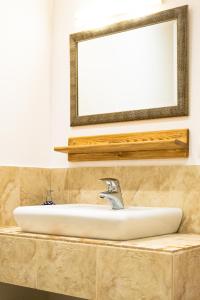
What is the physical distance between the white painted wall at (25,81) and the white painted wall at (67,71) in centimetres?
5

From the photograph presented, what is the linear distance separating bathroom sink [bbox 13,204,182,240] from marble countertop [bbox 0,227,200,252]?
24mm

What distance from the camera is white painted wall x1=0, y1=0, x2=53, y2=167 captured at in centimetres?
239

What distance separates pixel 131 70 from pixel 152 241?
921 mm

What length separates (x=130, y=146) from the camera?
2182 millimetres

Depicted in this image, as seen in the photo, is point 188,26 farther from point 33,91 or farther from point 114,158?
point 33,91

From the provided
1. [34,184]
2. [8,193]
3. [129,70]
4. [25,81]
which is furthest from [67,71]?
[8,193]

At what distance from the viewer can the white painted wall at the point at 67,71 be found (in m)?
2.11

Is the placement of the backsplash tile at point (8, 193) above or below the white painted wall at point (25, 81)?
below

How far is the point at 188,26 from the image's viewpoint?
2.14 meters

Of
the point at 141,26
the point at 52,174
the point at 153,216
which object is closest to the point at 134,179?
the point at 153,216

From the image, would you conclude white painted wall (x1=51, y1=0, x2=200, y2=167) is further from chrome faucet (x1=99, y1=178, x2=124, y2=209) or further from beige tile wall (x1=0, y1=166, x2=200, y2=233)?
chrome faucet (x1=99, y1=178, x2=124, y2=209)

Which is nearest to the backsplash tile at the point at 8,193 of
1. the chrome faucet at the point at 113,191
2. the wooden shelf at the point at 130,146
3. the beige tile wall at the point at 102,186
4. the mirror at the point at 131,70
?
the beige tile wall at the point at 102,186

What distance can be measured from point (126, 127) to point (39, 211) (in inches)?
25.5

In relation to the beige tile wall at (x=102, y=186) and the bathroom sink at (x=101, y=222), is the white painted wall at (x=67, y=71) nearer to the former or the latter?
the beige tile wall at (x=102, y=186)
